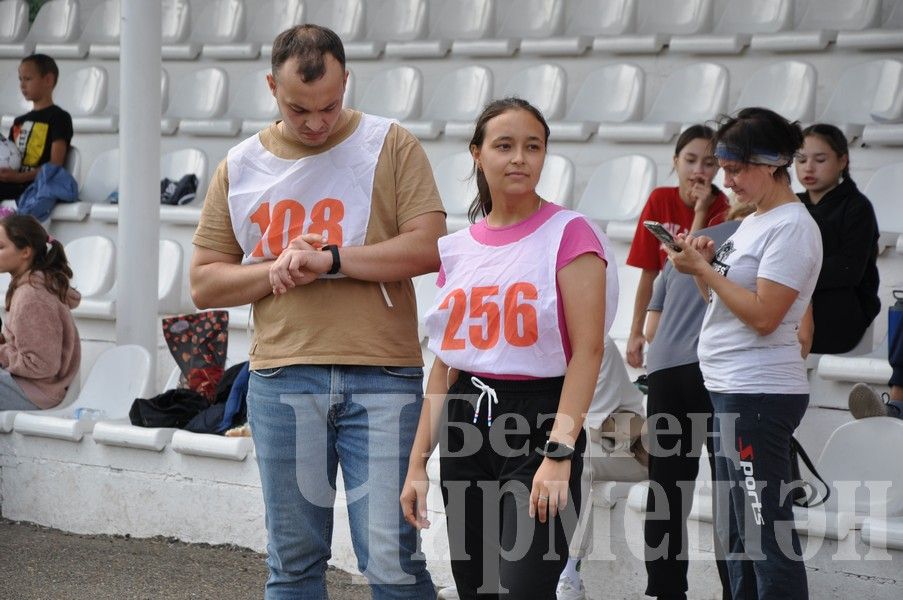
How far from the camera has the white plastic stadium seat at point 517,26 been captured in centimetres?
770

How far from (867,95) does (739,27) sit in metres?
1.17

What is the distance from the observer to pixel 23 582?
4391 millimetres

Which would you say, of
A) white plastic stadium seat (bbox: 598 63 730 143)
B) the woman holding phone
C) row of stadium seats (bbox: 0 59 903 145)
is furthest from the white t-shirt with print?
white plastic stadium seat (bbox: 598 63 730 143)

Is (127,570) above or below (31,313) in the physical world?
below

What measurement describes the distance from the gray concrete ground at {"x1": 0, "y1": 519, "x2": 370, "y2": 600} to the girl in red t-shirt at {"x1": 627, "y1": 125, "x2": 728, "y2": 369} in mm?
1398

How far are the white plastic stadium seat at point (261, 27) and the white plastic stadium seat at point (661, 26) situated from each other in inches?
101

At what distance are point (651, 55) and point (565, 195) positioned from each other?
1.49m

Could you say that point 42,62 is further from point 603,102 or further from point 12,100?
point 603,102

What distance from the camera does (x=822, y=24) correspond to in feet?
22.6

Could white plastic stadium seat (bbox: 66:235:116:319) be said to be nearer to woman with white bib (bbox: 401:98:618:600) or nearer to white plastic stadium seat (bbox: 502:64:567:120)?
white plastic stadium seat (bbox: 502:64:567:120)

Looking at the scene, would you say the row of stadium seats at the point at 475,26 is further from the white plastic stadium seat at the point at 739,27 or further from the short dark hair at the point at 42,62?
the short dark hair at the point at 42,62

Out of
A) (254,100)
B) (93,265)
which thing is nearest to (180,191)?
(93,265)

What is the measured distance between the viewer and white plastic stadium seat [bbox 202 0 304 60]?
873 centimetres

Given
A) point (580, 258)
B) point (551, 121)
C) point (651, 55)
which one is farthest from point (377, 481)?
point (651, 55)
